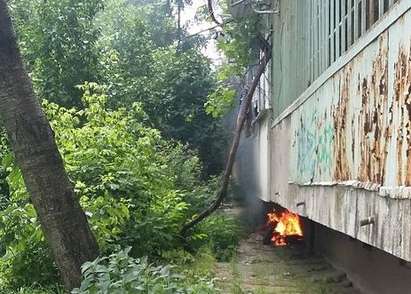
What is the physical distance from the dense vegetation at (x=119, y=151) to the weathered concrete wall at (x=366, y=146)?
1.46m

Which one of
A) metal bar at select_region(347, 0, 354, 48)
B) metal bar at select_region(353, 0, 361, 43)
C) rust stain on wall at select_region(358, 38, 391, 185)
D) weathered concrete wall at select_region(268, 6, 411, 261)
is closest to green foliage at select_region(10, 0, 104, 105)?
weathered concrete wall at select_region(268, 6, 411, 261)

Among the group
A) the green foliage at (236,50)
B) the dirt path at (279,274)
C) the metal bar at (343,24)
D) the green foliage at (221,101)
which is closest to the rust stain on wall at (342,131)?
the metal bar at (343,24)

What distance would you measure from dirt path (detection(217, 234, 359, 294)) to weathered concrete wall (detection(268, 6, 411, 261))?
7.38 feet

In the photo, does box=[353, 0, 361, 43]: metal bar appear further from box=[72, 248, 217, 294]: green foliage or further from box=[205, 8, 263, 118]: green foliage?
box=[205, 8, 263, 118]: green foliage

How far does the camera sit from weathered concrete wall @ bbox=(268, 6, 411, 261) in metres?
3.40

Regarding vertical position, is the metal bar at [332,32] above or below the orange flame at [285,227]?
above

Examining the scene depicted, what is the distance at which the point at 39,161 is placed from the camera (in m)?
4.67

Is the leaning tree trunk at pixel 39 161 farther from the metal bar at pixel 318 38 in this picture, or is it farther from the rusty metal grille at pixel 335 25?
the metal bar at pixel 318 38

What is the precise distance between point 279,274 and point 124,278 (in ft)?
22.4

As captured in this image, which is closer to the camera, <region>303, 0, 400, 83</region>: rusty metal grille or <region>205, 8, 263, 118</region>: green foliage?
<region>303, 0, 400, 83</region>: rusty metal grille

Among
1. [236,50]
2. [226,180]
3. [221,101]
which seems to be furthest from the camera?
[221,101]

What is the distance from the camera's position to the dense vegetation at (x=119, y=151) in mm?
6809

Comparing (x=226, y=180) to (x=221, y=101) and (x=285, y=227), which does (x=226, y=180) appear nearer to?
(x=285, y=227)

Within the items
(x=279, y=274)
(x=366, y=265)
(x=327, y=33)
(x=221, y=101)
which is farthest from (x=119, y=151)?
(x=221, y=101)
